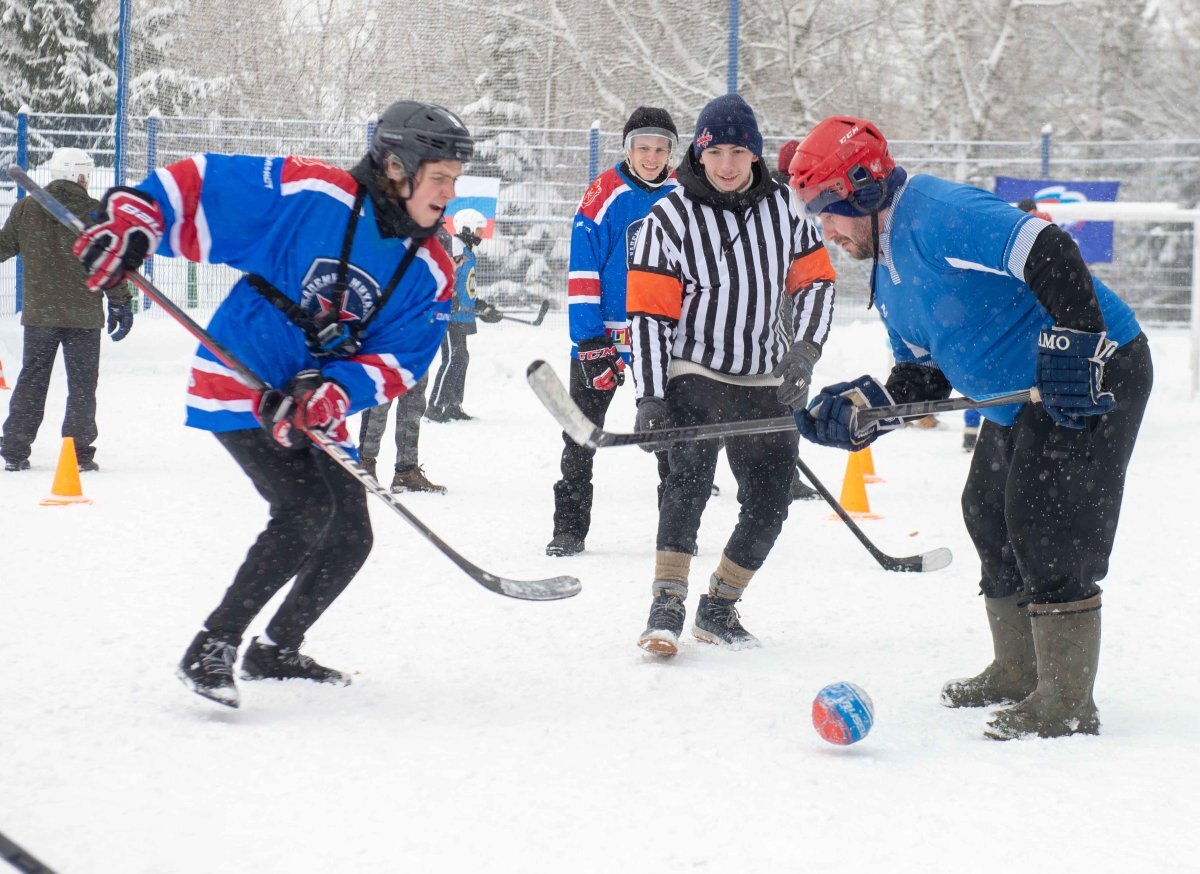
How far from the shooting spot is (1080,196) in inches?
467

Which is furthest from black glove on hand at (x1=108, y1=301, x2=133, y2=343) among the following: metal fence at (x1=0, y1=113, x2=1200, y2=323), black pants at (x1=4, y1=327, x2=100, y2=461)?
metal fence at (x1=0, y1=113, x2=1200, y2=323)

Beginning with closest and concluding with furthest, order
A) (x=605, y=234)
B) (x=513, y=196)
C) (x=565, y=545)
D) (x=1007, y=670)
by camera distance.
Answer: (x=1007, y=670), (x=605, y=234), (x=565, y=545), (x=513, y=196)

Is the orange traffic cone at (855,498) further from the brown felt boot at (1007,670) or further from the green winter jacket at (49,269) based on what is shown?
the green winter jacket at (49,269)

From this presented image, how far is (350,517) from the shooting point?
3.30 metres

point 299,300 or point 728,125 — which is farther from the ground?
point 728,125

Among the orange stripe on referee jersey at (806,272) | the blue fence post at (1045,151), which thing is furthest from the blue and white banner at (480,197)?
the orange stripe on referee jersey at (806,272)

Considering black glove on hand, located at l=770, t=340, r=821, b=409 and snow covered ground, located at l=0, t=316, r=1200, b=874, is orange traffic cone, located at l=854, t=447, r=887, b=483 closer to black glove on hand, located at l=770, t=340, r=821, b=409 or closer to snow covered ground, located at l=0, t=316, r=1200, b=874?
snow covered ground, located at l=0, t=316, r=1200, b=874

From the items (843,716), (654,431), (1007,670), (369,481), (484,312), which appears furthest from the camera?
(484,312)

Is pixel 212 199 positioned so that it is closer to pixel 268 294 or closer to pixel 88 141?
pixel 268 294

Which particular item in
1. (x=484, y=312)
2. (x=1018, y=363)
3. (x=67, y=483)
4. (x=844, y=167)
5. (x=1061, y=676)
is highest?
(x=844, y=167)

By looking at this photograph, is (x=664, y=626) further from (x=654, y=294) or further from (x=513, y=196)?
(x=513, y=196)

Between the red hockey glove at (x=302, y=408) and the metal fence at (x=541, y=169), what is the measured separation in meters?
10.7

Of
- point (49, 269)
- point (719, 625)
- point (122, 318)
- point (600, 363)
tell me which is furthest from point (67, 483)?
point (719, 625)

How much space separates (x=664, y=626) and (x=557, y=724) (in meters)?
0.63
